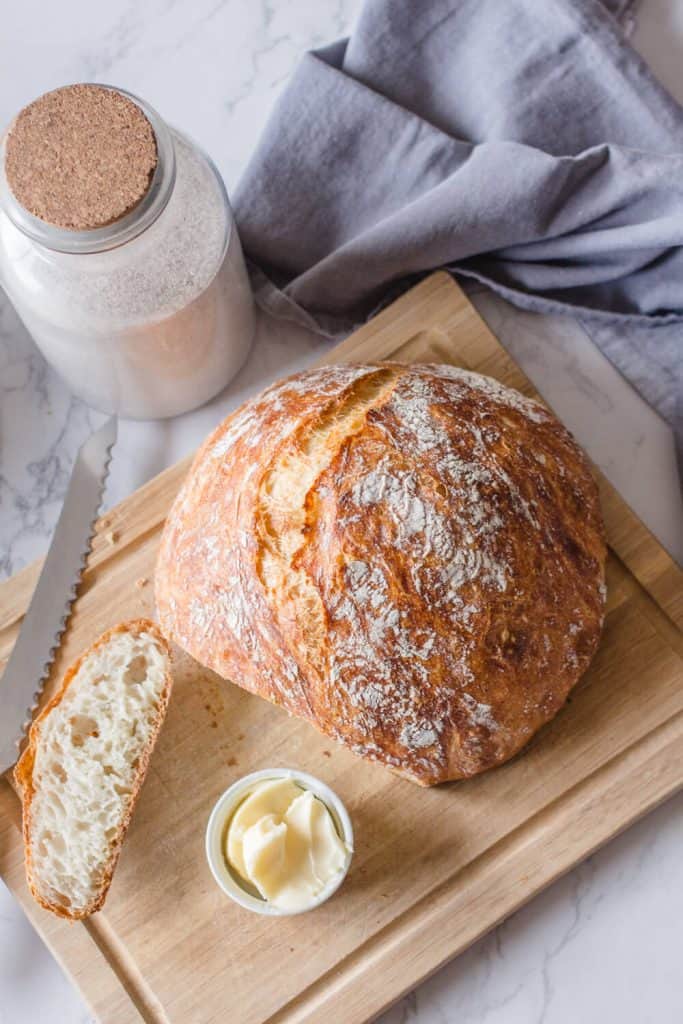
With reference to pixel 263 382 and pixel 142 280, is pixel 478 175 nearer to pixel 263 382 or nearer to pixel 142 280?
pixel 263 382

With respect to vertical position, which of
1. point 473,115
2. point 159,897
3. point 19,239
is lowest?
point 159,897

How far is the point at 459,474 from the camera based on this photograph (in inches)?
61.8

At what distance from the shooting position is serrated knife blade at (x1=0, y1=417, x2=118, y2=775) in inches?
70.2

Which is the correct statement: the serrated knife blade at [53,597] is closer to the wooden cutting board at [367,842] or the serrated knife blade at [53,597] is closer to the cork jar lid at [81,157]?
the wooden cutting board at [367,842]

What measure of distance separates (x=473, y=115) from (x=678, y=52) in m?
0.38

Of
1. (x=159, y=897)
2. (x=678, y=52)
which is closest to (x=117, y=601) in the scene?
(x=159, y=897)

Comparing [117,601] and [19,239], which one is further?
[117,601]

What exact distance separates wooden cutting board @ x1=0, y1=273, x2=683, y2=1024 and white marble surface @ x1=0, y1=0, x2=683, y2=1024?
145 mm

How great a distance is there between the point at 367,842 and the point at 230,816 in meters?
0.21

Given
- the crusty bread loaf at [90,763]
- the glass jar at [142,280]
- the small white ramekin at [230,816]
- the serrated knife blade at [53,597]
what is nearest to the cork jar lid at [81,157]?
the glass jar at [142,280]

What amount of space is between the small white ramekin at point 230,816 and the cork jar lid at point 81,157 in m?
0.80

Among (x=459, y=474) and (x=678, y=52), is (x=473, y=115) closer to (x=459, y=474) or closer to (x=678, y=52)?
(x=678, y=52)

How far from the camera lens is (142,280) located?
5.30ft

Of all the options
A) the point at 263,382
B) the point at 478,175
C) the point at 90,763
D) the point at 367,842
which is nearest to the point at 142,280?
the point at 263,382
